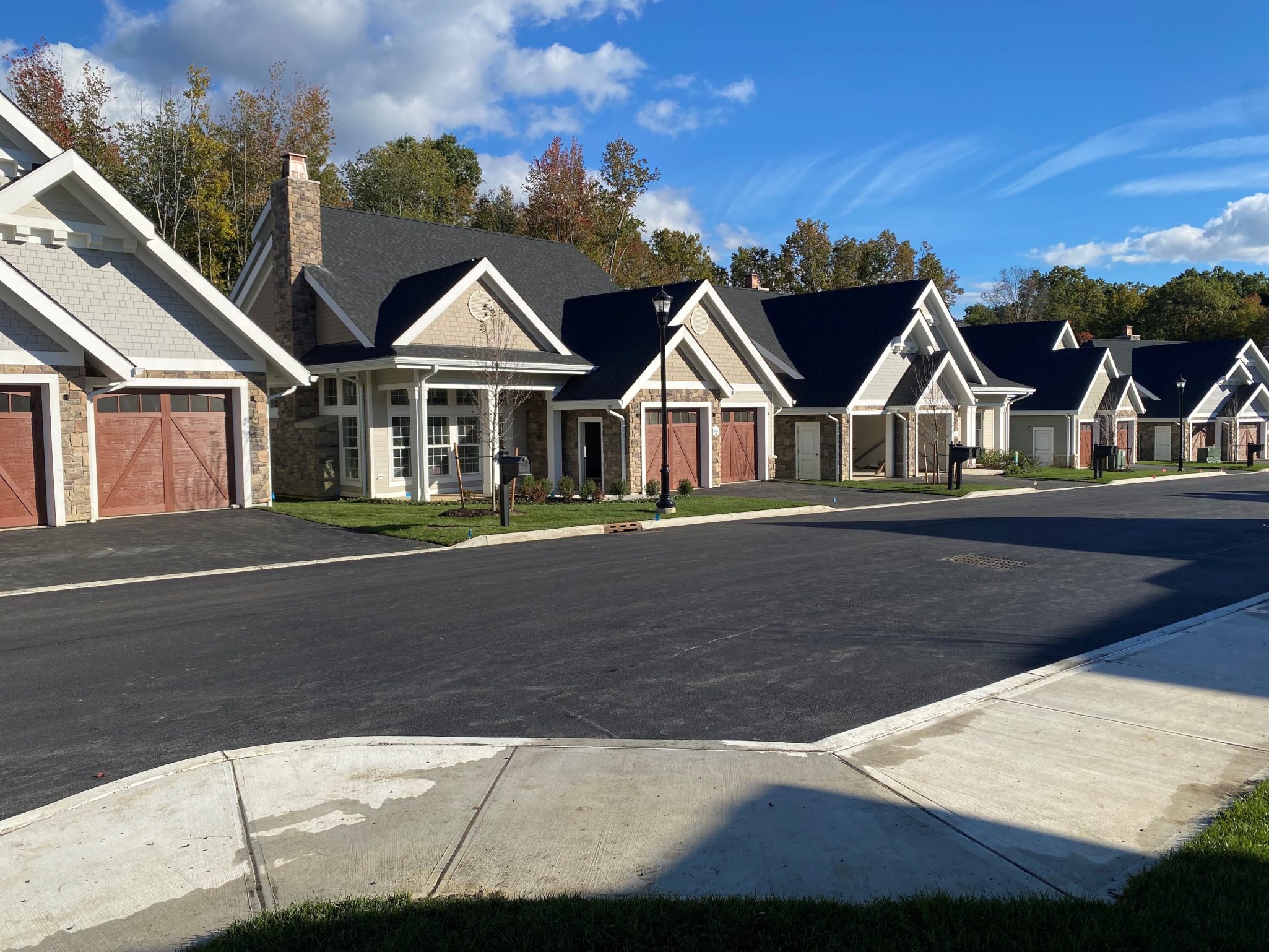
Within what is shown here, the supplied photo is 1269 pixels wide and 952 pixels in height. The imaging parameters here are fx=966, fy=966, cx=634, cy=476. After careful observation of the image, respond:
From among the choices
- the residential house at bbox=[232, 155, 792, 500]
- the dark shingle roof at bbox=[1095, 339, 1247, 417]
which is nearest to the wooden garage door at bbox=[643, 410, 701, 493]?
the residential house at bbox=[232, 155, 792, 500]

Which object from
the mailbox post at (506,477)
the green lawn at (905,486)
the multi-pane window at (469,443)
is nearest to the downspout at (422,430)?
the multi-pane window at (469,443)

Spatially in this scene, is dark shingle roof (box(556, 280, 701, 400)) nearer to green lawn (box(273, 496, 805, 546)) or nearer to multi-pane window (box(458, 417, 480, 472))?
multi-pane window (box(458, 417, 480, 472))

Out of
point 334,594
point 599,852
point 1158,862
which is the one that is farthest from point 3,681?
point 1158,862

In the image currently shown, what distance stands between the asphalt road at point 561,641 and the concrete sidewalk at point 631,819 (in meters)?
0.54

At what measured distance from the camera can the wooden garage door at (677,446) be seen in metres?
27.3

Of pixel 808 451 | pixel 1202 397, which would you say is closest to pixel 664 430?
pixel 808 451

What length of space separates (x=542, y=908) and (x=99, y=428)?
17952 mm

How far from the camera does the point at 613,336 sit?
2859 cm

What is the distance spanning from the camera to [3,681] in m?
7.91

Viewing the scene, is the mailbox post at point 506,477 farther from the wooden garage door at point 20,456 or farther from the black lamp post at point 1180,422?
the black lamp post at point 1180,422

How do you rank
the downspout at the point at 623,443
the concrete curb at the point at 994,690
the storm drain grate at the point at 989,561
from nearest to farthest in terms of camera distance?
the concrete curb at the point at 994,690
the storm drain grate at the point at 989,561
the downspout at the point at 623,443

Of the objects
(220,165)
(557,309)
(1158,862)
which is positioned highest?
(220,165)

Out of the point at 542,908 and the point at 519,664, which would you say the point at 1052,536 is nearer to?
the point at 519,664

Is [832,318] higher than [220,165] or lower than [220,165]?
lower
